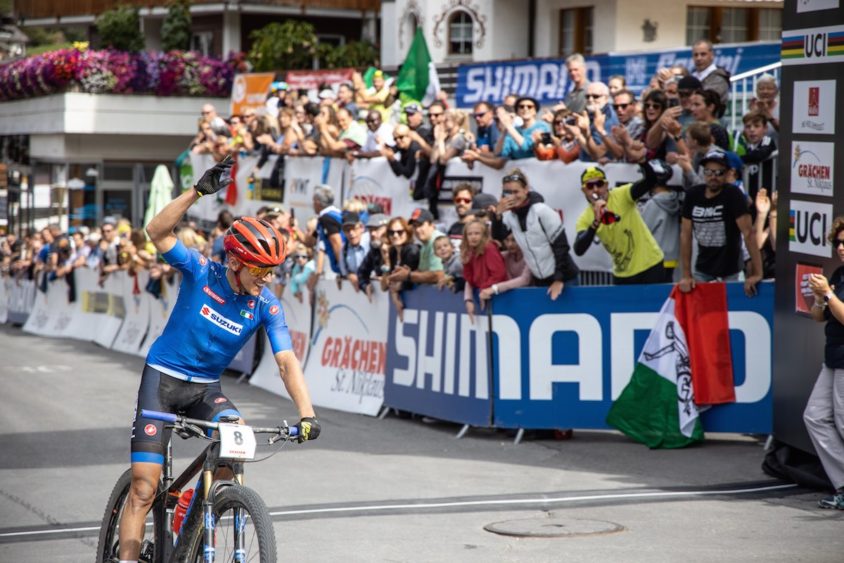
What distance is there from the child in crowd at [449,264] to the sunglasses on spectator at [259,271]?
6590 mm

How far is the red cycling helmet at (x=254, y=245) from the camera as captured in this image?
658 cm

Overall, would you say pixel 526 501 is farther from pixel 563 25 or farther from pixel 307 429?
pixel 563 25

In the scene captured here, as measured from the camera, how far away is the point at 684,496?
1015 centimetres

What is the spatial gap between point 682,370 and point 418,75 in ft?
32.5

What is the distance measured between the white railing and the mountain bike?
10.2 metres

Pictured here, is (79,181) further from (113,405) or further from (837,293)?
(837,293)

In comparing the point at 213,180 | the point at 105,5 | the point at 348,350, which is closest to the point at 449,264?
the point at 348,350

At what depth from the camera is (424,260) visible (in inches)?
554

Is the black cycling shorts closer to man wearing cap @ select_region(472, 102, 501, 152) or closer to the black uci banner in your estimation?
the black uci banner

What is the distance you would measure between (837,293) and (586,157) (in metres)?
5.10

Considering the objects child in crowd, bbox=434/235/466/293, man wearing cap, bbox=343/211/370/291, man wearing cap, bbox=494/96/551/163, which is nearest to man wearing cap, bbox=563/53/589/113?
man wearing cap, bbox=494/96/551/163

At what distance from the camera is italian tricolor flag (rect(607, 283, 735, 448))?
12203mm

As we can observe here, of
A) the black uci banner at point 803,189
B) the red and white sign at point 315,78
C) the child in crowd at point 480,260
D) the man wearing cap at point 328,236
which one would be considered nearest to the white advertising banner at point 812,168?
the black uci banner at point 803,189

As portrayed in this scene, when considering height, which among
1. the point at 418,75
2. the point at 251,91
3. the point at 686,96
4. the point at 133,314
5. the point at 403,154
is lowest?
the point at 133,314
